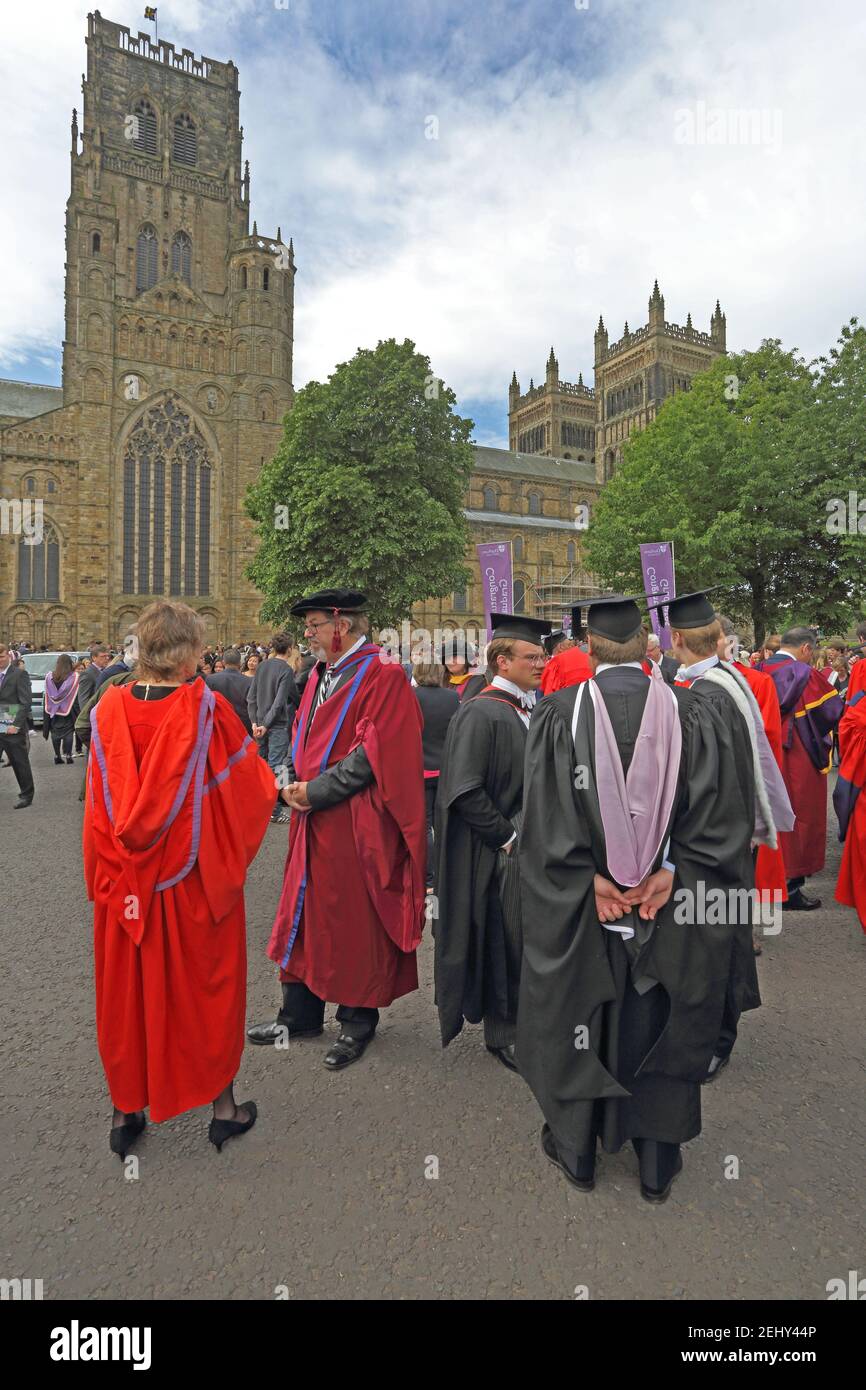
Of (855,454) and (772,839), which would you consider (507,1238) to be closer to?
(772,839)

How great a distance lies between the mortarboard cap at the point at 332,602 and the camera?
149 inches

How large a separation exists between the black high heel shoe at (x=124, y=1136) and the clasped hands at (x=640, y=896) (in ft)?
7.04

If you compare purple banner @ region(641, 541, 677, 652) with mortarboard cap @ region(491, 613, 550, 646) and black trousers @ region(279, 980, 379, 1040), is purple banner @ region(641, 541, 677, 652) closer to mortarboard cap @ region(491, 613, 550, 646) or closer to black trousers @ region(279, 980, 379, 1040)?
mortarboard cap @ region(491, 613, 550, 646)

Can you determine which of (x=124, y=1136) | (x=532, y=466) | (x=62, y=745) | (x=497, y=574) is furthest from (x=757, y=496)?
(x=532, y=466)

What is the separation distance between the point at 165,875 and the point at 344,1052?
5.01 ft

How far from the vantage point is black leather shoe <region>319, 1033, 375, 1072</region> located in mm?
3695

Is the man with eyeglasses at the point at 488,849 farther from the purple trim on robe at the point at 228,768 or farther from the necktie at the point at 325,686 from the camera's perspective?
the purple trim on robe at the point at 228,768

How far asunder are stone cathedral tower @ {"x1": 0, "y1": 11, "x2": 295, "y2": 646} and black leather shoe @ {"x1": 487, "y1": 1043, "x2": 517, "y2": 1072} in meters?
40.2

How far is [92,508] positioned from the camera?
40094 millimetres

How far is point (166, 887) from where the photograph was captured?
2.91m

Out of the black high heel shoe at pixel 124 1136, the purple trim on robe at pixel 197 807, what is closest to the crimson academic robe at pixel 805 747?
the purple trim on robe at pixel 197 807

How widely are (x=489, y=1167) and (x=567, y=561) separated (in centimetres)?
6472

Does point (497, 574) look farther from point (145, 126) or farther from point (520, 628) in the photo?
point (145, 126)
